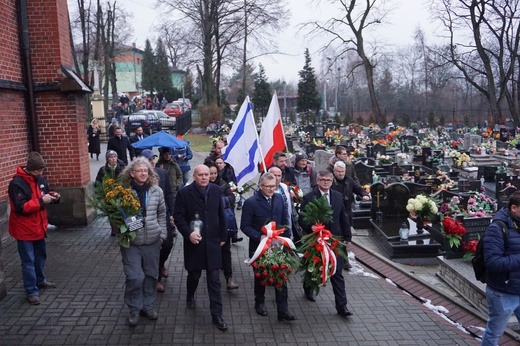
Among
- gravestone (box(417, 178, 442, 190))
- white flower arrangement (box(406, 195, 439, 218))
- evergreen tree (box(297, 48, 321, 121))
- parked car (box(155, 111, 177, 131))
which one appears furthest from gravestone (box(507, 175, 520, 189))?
evergreen tree (box(297, 48, 321, 121))

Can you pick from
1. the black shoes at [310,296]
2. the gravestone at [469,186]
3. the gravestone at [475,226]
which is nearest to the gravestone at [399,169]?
the gravestone at [469,186]

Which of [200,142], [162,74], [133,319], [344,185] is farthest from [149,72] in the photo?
[133,319]

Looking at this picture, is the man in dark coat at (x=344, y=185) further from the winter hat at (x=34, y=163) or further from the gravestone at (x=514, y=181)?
the gravestone at (x=514, y=181)

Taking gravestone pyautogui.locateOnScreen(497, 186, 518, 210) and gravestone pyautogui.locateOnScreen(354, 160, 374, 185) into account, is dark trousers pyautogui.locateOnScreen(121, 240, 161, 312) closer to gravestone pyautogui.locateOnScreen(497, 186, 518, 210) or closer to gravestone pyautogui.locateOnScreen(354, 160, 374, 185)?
gravestone pyautogui.locateOnScreen(497, 186, 518, 210)

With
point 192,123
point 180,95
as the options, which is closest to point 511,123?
point 192,123

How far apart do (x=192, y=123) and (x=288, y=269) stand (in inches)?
1492

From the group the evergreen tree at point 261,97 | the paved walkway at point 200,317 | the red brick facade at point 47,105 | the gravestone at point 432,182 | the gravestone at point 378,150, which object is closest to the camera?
the paved walkway at point 200,317

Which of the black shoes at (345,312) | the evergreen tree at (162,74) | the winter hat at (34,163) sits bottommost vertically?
the black shoes at (345,312)

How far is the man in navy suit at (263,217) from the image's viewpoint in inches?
233

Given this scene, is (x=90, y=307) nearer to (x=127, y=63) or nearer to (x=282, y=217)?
(x=282, y=217)

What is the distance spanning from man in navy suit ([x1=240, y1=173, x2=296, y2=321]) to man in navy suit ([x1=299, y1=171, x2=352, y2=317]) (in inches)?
17.8

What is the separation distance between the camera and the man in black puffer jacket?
15.5 ft

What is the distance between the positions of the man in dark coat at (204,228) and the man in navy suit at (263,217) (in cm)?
33

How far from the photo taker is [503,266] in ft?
15.4
